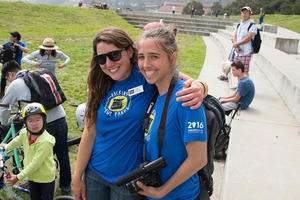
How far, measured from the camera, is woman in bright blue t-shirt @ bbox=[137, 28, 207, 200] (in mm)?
1369

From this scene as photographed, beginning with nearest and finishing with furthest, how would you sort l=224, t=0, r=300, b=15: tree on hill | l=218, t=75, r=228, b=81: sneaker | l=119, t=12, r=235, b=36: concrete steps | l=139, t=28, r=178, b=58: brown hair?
l=139, t=28, r=178, b=58: brown hair, l=218, t=75, r=228, b=81: sneaker, l=119, t=12, r=235, b=36: concrete steps, l=224, t=0, r=300, b=15: tree on hill


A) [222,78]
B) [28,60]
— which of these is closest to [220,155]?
[222,78]

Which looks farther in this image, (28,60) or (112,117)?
(28,60)

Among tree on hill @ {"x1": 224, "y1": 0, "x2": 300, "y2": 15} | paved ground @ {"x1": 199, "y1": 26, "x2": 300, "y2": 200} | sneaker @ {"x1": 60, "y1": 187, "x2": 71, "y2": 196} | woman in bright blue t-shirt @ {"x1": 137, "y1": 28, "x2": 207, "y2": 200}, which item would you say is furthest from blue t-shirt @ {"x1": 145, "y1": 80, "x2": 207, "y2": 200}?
tree on hill @ {"x1": 224, "y1": 0, "x2": 300, "y2": 15}

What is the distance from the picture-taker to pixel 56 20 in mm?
23406

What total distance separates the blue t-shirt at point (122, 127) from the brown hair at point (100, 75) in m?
0.07

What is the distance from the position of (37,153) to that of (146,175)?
1.48 meters

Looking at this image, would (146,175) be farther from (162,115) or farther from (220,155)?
(220,155)

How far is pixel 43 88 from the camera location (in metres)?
2.78

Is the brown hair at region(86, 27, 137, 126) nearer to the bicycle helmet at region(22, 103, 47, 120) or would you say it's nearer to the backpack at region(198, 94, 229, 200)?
the backpack at region(198, 94, 229, 200)

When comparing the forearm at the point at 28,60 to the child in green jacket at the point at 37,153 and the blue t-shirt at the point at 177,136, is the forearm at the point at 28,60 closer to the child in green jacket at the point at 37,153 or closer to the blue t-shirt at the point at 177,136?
the child in green jacket at the point at 37,153

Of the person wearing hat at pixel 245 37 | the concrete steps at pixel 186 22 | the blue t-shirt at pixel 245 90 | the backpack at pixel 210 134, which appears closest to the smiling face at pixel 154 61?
the backpack at pixel 210 134

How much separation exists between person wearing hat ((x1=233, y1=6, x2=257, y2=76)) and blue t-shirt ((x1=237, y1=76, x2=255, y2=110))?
1344 mm

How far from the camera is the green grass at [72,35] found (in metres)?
7.41
